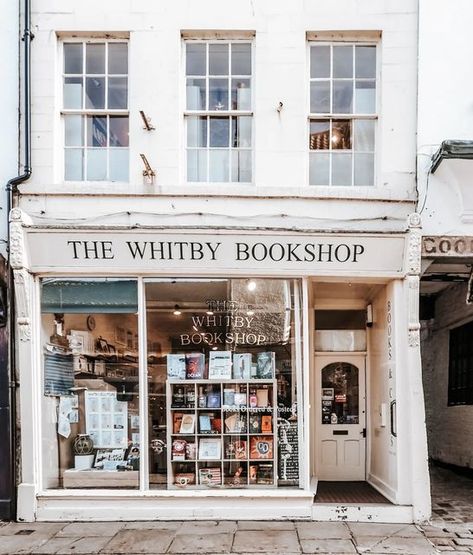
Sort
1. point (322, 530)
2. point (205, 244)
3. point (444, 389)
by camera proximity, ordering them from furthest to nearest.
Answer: point (444, 389) → point (205, 244) → point (322, 530)

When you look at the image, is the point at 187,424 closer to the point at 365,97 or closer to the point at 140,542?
the point at 140,542

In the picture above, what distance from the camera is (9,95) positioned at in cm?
802

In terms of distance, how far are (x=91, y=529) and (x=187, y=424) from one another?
1.79 m

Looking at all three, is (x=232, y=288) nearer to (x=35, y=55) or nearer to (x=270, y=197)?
(x=270, y=197)

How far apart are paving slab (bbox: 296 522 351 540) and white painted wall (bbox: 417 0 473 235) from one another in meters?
3.93

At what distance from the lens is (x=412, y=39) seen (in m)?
7.98

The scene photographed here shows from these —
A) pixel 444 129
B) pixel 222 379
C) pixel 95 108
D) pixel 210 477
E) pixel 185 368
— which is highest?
pixel 95 108

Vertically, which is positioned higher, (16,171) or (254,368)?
(16,171)

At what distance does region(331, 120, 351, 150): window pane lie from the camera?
8.25 m

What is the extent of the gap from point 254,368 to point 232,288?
1176 millimetres

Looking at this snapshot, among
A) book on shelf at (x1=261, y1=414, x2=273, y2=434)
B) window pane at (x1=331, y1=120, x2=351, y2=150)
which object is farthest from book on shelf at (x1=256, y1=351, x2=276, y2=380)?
window pane at (x1=331, y1=120, x2=351, y2=150)

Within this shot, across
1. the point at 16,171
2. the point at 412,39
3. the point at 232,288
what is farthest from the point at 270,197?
the point at 16,171

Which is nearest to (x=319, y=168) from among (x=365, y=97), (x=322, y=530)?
(x=365, y=97)

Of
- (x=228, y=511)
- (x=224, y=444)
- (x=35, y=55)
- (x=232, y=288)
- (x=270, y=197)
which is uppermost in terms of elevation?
(x=35, y=55)
